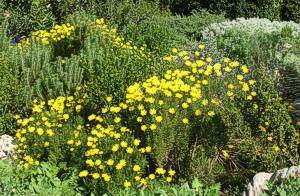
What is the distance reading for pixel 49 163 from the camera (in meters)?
4.80

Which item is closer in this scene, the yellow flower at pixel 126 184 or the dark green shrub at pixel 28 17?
the yellow flower at pixel 126 184

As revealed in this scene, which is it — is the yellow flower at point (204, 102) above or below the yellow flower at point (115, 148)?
above

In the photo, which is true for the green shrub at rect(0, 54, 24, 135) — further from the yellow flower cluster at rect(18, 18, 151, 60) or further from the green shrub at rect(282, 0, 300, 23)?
the green shrub at rect(282, 0, 300, 23)

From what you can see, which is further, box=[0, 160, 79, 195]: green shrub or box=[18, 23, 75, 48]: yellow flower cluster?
box=[18, 23, 75, 48]: yellow flower cluster

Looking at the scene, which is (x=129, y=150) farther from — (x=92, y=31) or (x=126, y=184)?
(x=92, y=31)

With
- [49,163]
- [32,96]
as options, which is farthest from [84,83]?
[49,163]

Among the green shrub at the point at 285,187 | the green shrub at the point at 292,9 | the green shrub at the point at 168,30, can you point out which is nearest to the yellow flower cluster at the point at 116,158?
the green shrub at the point at 285,187

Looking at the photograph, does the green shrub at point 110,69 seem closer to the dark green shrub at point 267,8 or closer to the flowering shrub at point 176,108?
the flowering shrub at point 176,108

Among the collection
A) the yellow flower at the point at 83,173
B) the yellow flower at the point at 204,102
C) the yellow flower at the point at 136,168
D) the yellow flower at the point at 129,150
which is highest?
the yellow flower at the point at 204,102

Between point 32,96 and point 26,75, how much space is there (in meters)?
0.26

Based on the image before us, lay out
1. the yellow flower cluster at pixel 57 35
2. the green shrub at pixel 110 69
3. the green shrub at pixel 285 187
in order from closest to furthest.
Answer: the green shrub at pixel 285 187 < the green shrub at pixel 110 69 < the yellow flower cluster at pixel 57 35

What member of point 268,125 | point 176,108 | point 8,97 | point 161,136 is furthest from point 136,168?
point 8,97

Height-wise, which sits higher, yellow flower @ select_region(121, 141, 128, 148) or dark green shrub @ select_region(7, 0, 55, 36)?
dark green shrub @ select_region(7, 0, 55, 36)

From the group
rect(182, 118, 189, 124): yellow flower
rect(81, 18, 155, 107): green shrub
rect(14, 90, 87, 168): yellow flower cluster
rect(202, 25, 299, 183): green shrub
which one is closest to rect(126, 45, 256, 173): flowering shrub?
rect(182, 118, 189, 124): yellow flower
